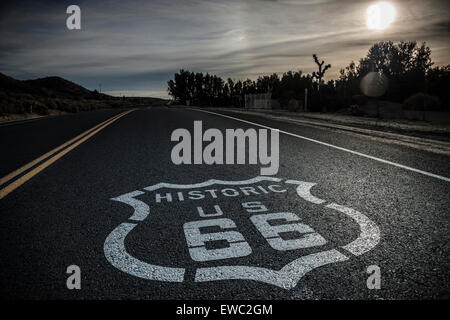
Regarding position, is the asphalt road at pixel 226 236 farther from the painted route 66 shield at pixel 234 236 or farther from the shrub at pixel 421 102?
the shrub at pixel 421 102

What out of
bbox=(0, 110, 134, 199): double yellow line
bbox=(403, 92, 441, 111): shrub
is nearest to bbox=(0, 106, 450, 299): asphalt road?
bbox=(0, 110, 134, 199): double yellow line

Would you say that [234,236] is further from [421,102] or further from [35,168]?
[421,102]

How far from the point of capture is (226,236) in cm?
244

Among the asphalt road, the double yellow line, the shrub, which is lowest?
the asphalt road

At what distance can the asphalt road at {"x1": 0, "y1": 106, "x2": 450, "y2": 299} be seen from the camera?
1808 millimetres

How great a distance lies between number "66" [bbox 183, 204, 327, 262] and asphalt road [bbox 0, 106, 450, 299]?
1 centimetres

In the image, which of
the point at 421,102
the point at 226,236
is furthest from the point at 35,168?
the point at 421,102

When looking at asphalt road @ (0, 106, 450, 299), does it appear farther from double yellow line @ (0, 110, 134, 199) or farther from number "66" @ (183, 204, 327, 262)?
double yellow line @ (0, 110, 134, 199)

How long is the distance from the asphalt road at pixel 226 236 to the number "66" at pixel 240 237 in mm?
14

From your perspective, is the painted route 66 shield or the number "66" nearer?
the painted route 66 shield

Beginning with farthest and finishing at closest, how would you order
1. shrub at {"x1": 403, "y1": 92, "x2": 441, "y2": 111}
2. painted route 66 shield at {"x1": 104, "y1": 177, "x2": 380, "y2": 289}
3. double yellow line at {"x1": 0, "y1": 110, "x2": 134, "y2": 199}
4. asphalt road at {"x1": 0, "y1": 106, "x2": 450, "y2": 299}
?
shrub at {"x1": 403, "y1": 92, "x2": 441, "y2": 111}
double yellow line at {"x1": 0, "y1": 110, "x2": 134, "y2": 199}
painted route 66 shield at {"x1": 104, "y1": 177, "x2": 380, "y2": 289}
asphalt road at {"x1": 0, "y1": 106, "x2": 450, "y2": 299}

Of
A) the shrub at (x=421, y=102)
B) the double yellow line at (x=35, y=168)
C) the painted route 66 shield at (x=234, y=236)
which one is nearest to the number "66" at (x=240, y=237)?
the painted route 66 shield at (x=234, y=236)
